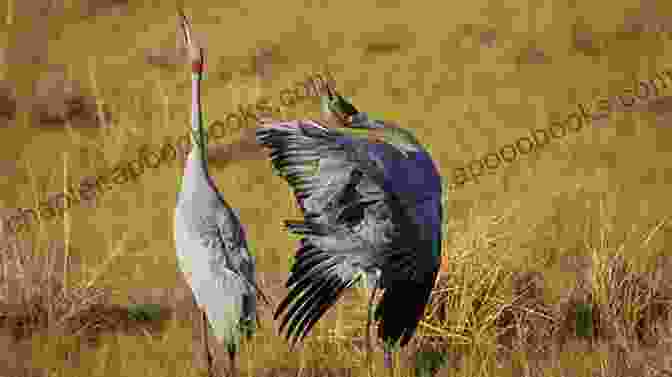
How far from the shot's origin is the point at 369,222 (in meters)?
3.02

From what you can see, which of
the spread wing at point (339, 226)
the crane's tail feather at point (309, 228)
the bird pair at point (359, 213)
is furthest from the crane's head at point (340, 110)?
the crane's tail feather at point (309, 228)

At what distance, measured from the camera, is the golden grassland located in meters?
4.08

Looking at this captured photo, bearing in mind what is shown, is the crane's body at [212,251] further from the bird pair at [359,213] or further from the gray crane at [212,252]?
the bird pair at [359,213]

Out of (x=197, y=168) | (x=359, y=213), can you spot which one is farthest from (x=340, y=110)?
(x=197, y=168)

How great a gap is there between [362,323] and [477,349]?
42 centimetres

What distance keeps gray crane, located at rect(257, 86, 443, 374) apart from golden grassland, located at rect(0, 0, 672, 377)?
72 centimetres

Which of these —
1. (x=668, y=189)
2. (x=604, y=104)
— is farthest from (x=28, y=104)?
(x=668, y=189)

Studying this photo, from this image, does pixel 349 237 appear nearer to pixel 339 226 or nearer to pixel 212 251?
pixel 339 226

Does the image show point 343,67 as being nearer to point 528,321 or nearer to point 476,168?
point 476,168

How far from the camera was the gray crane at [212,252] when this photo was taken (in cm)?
322

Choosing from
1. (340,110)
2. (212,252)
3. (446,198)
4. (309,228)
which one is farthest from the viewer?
(446,198)

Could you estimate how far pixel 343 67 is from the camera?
10164 millimetres

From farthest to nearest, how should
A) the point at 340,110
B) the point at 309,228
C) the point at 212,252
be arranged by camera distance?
the point at 212,252 → the point at 340,110 → the point at 309,228

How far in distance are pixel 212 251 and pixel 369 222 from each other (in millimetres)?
501
